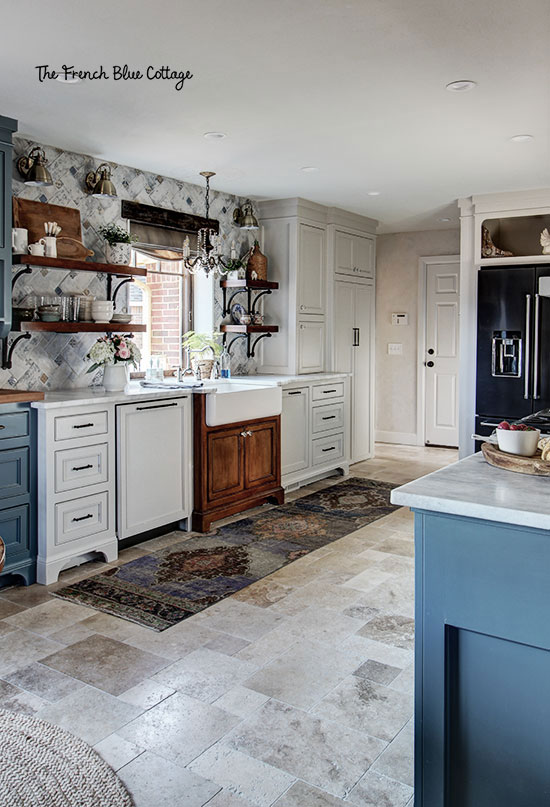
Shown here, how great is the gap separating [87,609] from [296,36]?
8.79 feet

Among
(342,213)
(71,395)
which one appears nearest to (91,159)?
(71,395)

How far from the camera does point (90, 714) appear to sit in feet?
7.86

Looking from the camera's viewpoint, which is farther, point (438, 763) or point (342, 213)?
point (342, 213)

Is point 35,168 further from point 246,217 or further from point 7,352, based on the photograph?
point 246,217

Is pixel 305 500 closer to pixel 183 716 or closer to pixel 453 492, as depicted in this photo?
pixel 183 716

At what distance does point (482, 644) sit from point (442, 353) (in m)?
6.48

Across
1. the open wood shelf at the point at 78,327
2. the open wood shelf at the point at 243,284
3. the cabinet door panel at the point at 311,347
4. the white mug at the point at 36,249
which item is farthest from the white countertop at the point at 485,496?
the cabinet door panel at the point at 311,347

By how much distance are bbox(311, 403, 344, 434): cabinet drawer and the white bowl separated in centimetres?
379

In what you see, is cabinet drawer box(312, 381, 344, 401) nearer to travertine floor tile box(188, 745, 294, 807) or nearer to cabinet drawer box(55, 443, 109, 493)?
cabinet drawer box(55, 443, 109, 493)

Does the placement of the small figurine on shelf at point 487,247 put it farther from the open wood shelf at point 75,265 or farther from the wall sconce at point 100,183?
the wall sconce at point 100,183

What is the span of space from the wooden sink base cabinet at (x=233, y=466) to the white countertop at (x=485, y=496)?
2.71m

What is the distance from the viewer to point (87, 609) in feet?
10.8

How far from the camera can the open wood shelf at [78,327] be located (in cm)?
391

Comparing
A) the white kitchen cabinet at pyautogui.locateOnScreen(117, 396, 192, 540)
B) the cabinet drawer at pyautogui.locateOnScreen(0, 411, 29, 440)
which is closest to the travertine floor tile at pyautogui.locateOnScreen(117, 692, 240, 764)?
the cabinet drawer at pyautogui.locateOnScreen(0, 411, 29, 440)
